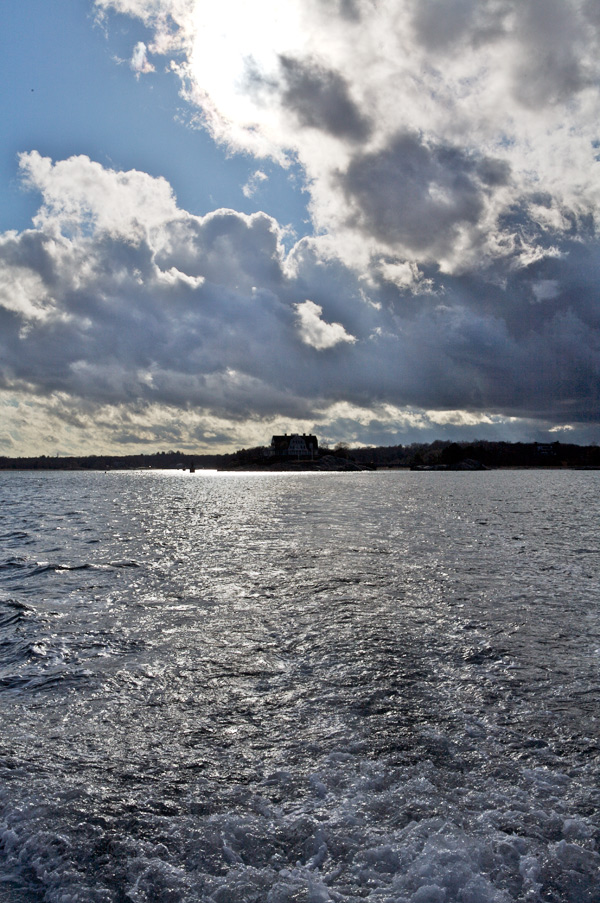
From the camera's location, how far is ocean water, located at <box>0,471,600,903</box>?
445 centimetres

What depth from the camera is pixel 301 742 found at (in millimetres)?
6594

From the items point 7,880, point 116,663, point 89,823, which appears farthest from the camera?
point 116,663

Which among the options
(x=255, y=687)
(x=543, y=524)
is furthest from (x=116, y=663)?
(x=543, y=524)

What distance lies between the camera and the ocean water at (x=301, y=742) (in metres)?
4.45

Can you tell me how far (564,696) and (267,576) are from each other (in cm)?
1055

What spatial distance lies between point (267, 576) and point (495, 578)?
7554mm

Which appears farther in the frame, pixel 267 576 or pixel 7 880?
pixel 267 576

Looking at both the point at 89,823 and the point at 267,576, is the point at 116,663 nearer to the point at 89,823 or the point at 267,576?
the point at 89,823

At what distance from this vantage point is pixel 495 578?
1631 cm

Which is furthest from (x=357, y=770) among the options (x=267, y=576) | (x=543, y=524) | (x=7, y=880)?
(x=543, y=524)

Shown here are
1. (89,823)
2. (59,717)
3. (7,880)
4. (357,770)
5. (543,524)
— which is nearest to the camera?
(7,880)

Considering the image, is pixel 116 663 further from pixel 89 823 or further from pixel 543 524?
pixel 543 524

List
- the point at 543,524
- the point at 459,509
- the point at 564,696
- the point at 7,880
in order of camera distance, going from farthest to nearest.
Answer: the point at 459,509
the point at 543,524
the point at 564,696
the point at 7,880

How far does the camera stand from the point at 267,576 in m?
17.0
